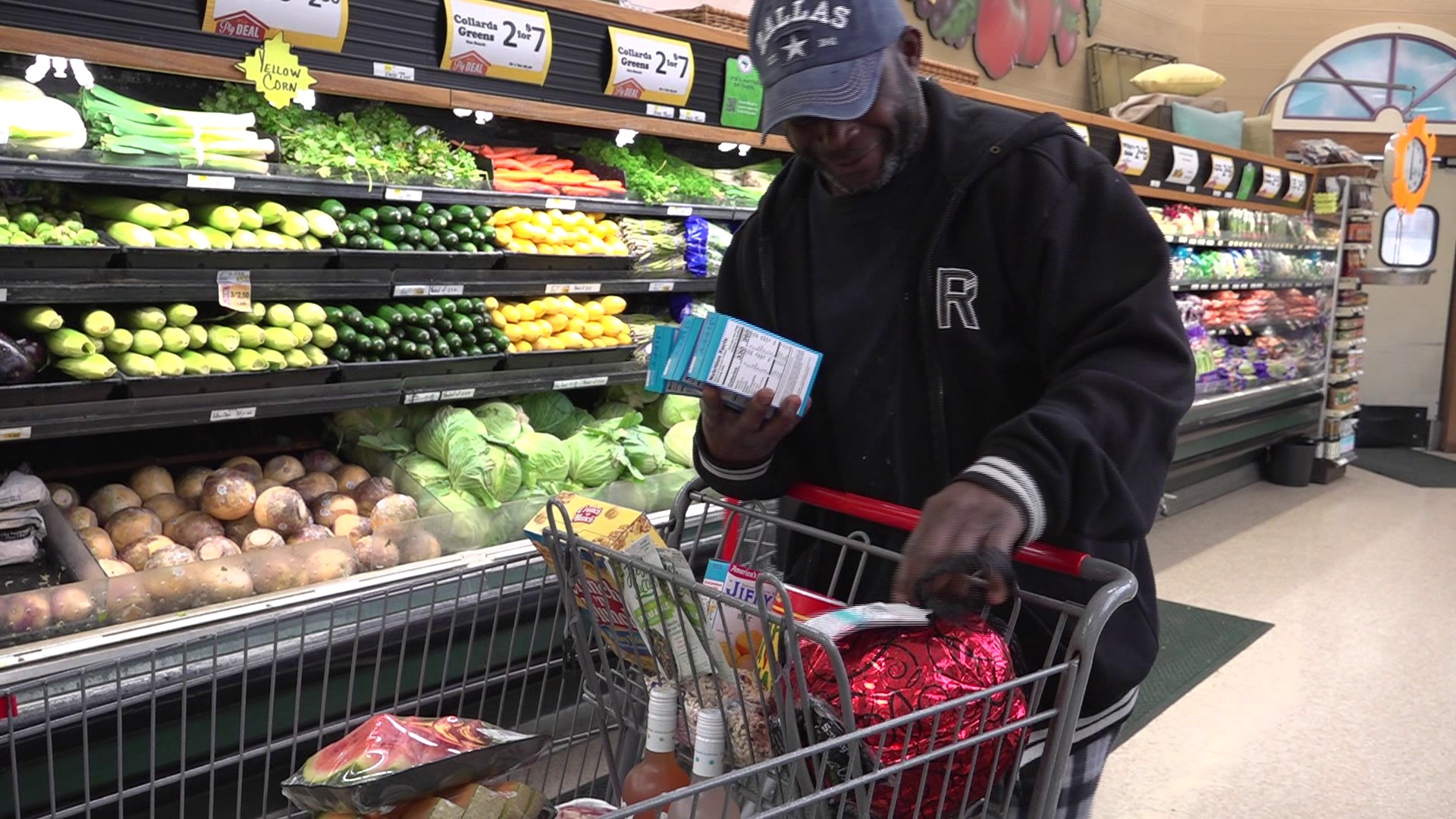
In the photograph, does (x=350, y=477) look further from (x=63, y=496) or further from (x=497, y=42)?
(x=497, y=42)

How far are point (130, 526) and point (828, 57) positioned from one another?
98.3 inches

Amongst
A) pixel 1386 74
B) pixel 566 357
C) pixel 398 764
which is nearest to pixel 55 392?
pixel 566 357

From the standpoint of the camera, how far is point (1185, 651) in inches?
184

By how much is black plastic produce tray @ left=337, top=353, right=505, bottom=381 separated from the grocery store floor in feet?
7.49

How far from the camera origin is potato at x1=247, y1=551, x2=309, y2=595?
2.89 meters

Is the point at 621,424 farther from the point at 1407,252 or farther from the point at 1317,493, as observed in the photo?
the point at 1407,252

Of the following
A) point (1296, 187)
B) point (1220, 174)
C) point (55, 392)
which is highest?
point (1220, 174)

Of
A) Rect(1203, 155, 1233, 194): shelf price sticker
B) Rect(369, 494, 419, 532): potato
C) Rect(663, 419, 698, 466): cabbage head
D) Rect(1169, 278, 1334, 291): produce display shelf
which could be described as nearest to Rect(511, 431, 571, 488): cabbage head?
Rect(369, 494, 419, 532): potato

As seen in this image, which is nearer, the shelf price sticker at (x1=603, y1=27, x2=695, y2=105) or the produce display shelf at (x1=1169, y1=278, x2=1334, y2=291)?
the shelf price sticker at (x1=603, y1=27, x2=695, y2=105)

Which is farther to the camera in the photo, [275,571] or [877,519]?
[275,571]

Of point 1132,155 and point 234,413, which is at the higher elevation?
point 1132,155

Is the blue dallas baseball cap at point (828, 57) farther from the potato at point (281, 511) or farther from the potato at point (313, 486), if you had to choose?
the potato at point (313, 486)

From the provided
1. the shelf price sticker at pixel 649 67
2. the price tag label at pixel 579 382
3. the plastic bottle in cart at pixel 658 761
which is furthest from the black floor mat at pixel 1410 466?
the plastic bottle in cart at pixel 658 761

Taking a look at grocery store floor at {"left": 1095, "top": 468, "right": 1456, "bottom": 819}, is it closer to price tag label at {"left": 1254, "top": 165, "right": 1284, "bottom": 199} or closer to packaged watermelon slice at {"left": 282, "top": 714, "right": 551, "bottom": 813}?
price tag label at {"left": 1254, "top": 165, "right": 1284, "bottom": 199}
